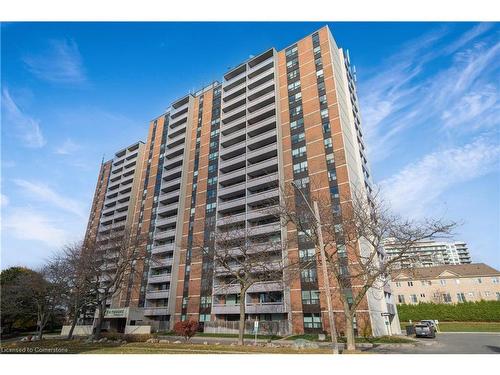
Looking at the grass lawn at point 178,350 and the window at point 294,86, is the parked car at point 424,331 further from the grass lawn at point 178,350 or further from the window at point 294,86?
the window at point 294,86

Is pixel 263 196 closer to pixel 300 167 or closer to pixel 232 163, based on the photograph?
pixel 300 167

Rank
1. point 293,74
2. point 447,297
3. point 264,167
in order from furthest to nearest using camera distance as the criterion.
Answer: point 447,297
point 293,74
point 264,167

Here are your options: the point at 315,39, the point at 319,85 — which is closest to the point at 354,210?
the point at 319,85

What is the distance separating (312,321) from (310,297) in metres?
2.87

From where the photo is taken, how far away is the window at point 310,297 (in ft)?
128

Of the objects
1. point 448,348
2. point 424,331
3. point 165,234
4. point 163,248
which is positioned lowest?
point 448,348

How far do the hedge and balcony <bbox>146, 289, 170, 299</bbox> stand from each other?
49.0m

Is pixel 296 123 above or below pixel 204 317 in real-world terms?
above

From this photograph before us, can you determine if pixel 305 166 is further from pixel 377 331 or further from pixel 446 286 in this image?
pixel 446 286

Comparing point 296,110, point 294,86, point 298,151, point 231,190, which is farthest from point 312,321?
point 294,86

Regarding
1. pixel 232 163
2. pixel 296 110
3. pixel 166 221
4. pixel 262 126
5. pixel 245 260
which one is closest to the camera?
pixel 245 260

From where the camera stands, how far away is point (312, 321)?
38.2m

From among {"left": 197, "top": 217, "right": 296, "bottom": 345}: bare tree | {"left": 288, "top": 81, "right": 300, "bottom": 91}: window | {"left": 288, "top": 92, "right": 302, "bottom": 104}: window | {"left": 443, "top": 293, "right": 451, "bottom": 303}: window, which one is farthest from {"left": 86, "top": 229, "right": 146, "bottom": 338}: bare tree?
{"left": 443, "top": 293, "right": 451, "bottom": 303}: window

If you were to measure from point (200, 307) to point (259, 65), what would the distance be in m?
47.8
